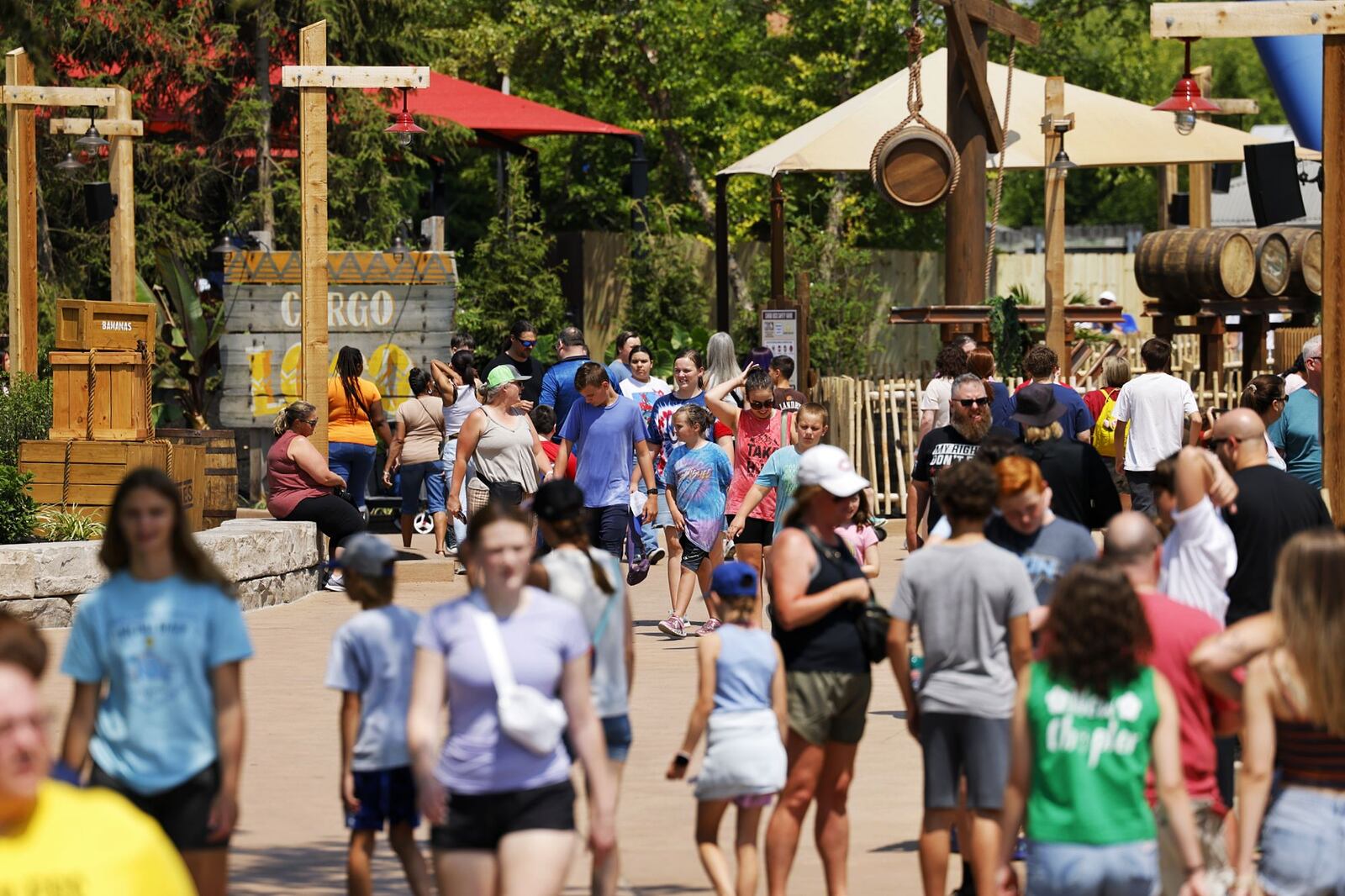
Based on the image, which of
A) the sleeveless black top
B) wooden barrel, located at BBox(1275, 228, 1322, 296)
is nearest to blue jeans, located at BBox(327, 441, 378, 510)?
wooden barrel, located at BBox(1275, 228, 1322, 296)

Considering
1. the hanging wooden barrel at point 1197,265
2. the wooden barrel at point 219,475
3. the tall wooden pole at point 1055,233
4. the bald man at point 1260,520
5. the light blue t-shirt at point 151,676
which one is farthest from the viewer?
the hanging wooden barrel at point 1197,265

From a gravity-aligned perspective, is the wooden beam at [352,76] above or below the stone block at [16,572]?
above

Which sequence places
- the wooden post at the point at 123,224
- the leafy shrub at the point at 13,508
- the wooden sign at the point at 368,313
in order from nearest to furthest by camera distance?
1. the leafy shrub at the point at 13,508
2. the wooden post at the point at 123,224
3. the wooden sign at the point at 368,313

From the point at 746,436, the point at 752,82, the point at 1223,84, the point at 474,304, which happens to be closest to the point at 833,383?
the point at 746,436

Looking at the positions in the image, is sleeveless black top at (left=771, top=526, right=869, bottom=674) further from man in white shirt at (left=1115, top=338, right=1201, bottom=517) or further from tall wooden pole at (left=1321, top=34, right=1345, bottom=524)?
man in white shirt at (left=1115, top=338, right=1201, bottom=517)

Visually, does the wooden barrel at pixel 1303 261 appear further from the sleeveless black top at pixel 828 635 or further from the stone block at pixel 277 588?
the sleeveless black top at pixel 828 635

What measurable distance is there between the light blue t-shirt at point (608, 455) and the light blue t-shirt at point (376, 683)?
5.93 m

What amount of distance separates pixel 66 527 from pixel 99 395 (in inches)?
42.8

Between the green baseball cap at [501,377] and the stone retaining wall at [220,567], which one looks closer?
the stone retaining wall at [220,567]

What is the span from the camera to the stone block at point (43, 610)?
39.6 ft

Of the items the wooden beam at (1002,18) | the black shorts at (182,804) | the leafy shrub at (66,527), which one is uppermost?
the wooden beam at (1002,18)

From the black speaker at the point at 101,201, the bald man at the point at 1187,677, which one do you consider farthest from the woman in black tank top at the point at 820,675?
the black speaker at the point at 101,201

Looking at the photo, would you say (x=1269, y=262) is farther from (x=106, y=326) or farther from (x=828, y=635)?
(x=828, y=635)

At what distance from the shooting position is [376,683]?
5.90 meters
